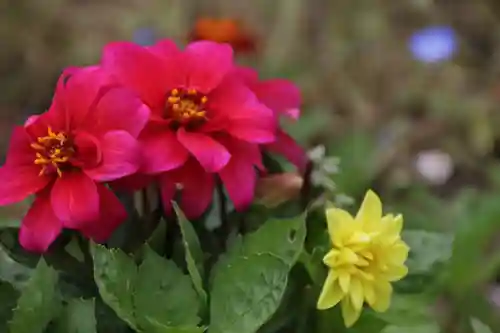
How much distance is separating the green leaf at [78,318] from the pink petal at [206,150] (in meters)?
0.11

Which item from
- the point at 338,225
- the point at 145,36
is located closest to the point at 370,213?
the point at 338,225

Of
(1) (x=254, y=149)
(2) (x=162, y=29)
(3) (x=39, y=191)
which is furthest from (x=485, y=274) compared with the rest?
(2) (x=162, y=29)

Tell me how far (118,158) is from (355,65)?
118 centimetres

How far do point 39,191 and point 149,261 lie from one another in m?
0.08

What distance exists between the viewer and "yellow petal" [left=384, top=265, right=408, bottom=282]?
567 millimetres

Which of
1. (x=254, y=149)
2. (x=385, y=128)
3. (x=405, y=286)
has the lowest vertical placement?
(x=385, y=128)

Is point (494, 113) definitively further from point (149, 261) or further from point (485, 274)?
point (149, 261)

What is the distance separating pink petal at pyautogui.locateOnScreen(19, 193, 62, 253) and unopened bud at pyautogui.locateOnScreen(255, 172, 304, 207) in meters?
0.15

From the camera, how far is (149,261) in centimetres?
54

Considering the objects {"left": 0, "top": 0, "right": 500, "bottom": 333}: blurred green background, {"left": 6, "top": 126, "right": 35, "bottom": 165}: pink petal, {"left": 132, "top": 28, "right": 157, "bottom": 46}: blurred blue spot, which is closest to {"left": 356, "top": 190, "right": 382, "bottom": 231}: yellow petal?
{"left": 6, "top": 126, "right": 35, "bottom": 165}: pink petal

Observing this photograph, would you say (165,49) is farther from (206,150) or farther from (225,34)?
(225,34)

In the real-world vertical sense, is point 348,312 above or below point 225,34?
above

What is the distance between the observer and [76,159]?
0.56 m

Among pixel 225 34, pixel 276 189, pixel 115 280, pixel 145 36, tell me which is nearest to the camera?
pixel 115 280
